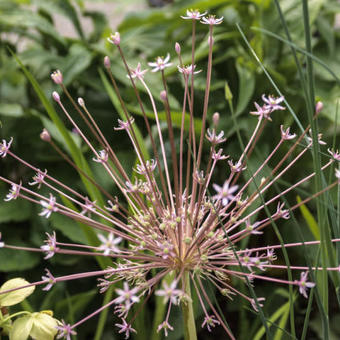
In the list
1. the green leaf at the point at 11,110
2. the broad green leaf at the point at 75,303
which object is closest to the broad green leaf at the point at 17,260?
the broad green leaf at the point at 75,303

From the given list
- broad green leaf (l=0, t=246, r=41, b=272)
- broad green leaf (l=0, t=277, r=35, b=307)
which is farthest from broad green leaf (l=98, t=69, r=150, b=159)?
broad green leaf (l=0, t=246, r=41, b=272)

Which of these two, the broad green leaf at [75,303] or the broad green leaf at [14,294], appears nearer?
the broad green leaf at [14,294]

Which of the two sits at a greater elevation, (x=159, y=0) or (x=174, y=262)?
(x=159, y=0)

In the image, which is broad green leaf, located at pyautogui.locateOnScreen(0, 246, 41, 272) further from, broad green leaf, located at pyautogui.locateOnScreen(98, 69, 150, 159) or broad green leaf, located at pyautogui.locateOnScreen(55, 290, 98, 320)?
broad green leaf, located at pyautogui.locateOnScreen(98, 69, 150, 159)

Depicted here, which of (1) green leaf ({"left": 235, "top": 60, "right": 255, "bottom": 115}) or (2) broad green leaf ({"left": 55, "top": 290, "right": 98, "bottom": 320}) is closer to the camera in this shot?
(2) broad green leaf ({"left": 55, "top": 290, "right": 98, "bottom": 320})

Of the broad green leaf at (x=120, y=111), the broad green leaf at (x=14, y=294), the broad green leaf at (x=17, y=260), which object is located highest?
the broad green leaf at (x=120, y=111)

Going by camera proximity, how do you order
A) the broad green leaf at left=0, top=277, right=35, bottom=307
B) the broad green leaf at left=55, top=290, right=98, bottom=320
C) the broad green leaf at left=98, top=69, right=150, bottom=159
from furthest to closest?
1. the broad green leaf at left=55, top=290, right=98, bottom=320
2. the broad green leaf at left=98, top=69, right=150, bottom=159
3. the broad green leaf at left=0, top=277, right=35, bottom=307

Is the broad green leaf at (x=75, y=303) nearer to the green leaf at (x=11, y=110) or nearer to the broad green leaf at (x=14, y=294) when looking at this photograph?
the broad green leaf at (x=14, y=294)

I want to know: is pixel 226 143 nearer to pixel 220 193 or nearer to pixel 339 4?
pixel 339 4

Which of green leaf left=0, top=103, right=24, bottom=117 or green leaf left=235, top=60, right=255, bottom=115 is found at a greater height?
green leaf left=235, top=60, right=255, bottom=115

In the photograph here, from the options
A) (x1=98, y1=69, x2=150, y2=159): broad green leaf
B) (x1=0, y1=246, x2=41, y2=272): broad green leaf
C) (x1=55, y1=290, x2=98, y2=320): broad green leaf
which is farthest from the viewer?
(x1=0, y1=246, x2=41, y2=272): broad green leaf

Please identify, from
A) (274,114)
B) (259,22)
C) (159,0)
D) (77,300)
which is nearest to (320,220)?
(77,300)
